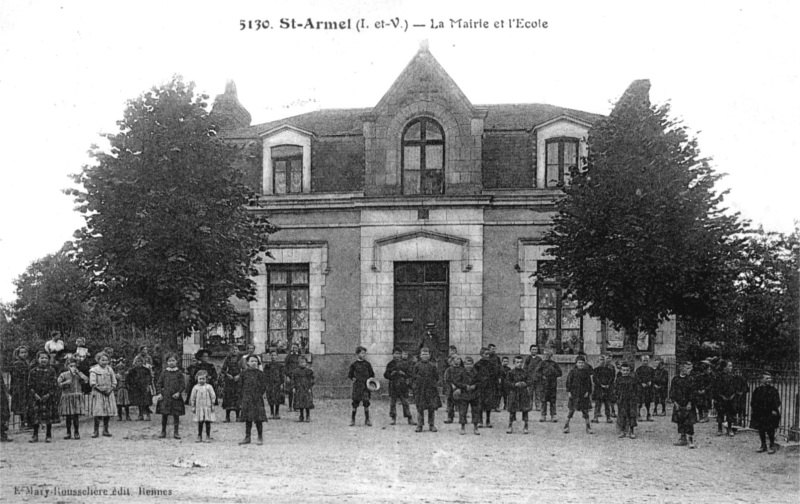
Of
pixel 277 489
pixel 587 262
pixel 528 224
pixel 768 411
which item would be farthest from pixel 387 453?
pixel 528 224

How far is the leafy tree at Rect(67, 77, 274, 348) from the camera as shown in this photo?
12.8 m

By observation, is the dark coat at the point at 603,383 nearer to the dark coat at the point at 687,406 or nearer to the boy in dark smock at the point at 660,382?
the boy in dark smock at the point at 660,382

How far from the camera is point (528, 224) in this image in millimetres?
18516

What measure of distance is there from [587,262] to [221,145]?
7033mm

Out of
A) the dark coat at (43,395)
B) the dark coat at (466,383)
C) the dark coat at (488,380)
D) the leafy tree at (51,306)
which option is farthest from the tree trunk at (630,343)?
the leafy tree at (51,306)

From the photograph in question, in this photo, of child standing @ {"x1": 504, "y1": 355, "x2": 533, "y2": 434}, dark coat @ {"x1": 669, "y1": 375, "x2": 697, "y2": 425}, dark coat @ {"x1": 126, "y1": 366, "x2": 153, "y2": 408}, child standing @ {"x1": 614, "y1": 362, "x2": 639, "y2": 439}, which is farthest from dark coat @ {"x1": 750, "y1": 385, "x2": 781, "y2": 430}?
dark coat @ {"x1": 126, "y1": 366, "x2": 153, "y2": 408}

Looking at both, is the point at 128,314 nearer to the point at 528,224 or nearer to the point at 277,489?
the point at 277,489

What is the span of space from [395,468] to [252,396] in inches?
121

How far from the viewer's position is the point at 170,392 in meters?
12.5

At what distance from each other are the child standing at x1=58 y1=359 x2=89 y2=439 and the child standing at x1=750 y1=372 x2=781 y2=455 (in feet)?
36.0

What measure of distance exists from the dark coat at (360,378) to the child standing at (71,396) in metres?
4.86

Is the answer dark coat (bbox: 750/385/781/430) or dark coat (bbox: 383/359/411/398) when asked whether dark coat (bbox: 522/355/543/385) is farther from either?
dark coat (bbox: 750/385/781/430)

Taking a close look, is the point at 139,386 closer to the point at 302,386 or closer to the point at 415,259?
the point at 302,386

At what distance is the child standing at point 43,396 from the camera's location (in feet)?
38.5
